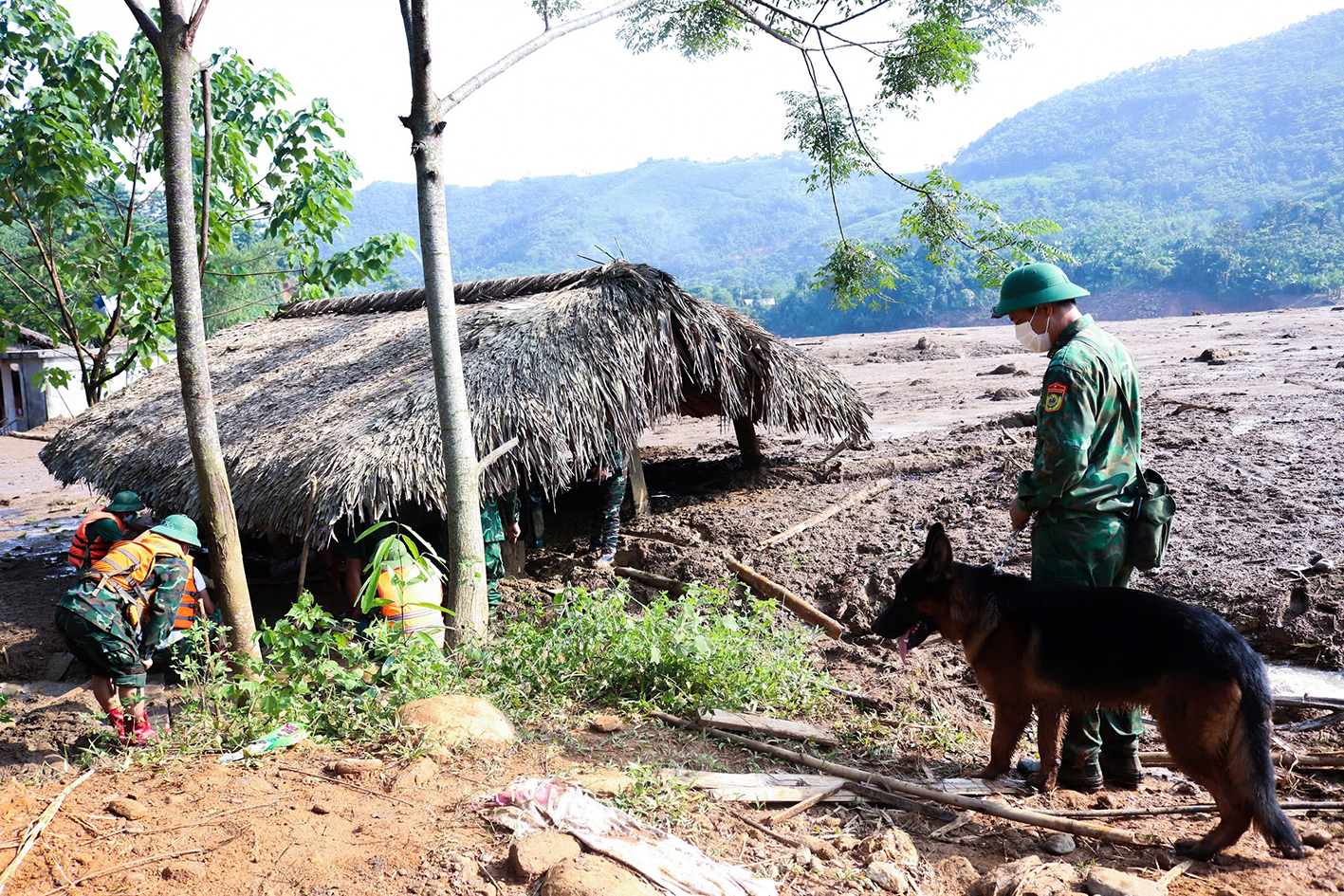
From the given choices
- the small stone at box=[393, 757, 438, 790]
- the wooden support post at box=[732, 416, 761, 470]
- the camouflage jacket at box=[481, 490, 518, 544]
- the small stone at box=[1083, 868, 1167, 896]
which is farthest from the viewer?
the wooden support post at box=[732, 416, 761, 470]

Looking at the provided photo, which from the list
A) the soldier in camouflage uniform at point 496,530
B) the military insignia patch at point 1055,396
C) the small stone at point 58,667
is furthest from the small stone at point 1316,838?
the small stone at point 58,667

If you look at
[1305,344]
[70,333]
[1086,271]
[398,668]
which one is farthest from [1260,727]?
[1086,271]

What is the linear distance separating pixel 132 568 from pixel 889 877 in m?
4.53

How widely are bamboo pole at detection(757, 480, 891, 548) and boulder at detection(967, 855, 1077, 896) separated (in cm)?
481

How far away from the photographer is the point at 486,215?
18100 centimetres

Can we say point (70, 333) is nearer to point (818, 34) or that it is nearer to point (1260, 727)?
point (818, 34)

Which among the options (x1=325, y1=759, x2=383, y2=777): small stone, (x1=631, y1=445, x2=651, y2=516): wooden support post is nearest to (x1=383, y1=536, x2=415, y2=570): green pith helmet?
(x1=325, y1=759, x2=383, y2=777): small stone

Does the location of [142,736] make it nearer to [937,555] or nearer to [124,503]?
[124,503]

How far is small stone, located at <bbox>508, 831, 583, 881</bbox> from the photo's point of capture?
8.71 feet

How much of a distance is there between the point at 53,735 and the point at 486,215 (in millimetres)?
185447

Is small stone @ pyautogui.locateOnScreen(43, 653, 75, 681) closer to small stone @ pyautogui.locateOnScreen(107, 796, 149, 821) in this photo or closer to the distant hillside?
small stone @ pyautogui.locateOnScreen(107, 796, 149, 821)

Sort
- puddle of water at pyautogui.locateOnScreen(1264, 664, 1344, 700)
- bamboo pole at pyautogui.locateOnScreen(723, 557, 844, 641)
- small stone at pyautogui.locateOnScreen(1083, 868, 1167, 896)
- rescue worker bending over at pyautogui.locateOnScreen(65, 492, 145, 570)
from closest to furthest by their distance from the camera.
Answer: small stone at pyautogui.locateOnScreen(1083, 868, 1167, 896) → puddle of water at pyautogui.locateOnScreen(1264, 664, 1344, 700) → rescue worker bending over at pyautogui.locateOnScreen(65, 492, 145, 570) → bamboo pole at pyautogui.locateOnScreen(723, 557, 844, 641)

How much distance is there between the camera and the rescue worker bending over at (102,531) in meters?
5.59

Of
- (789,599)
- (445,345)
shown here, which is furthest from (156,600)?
(789,599)
